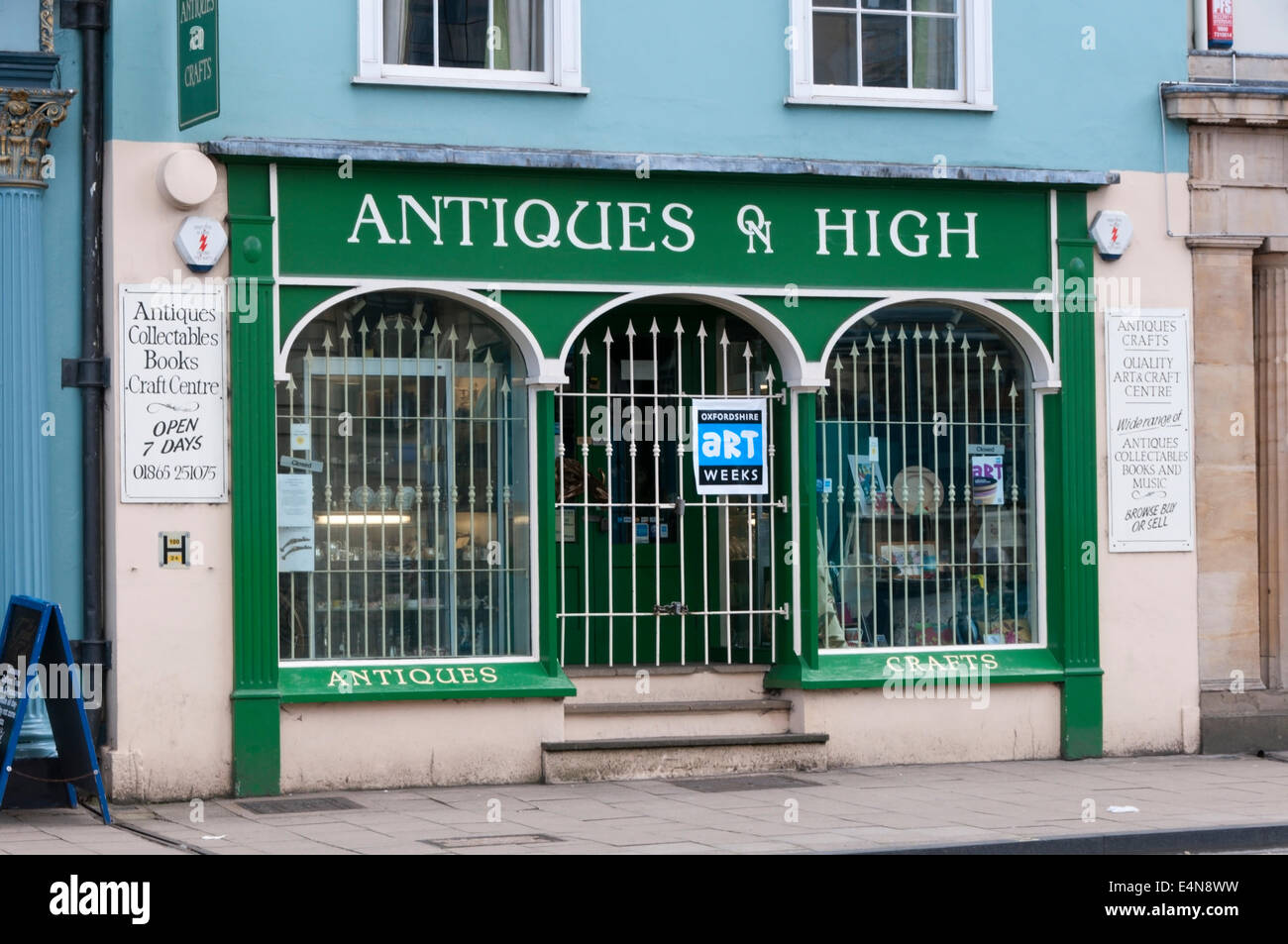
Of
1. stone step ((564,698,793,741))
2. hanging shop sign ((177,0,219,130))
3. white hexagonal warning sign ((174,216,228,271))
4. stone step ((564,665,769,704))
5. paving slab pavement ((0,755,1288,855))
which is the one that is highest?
hanging shop sign ((177,0,219,130))

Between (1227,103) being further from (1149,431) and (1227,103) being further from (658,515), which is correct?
(658,515)

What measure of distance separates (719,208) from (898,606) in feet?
9.68

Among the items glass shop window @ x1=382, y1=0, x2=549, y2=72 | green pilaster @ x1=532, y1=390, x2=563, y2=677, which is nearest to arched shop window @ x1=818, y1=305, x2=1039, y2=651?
green pilaster @ x1=532, y1=390, x2=563, y2=677

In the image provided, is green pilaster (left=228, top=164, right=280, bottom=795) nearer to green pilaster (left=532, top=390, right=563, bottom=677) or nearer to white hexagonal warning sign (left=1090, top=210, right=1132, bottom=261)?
green pilaster (left=532, top=390, right=563, bottom=677)

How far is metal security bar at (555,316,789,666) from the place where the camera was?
42.7 feet

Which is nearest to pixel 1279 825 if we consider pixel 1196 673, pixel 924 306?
pixel 1196 673

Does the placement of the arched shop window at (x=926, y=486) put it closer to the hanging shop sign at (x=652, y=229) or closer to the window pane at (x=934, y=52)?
the hanging shop sign at (x=652, y=229)

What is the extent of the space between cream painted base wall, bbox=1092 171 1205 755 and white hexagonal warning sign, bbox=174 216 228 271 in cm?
582

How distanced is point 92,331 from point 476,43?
3.02 meters

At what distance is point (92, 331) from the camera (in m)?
11.5

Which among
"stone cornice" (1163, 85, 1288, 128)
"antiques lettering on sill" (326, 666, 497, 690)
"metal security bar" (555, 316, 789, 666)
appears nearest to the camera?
"antiques lettering on sill" (326, 666, 497, 690)
